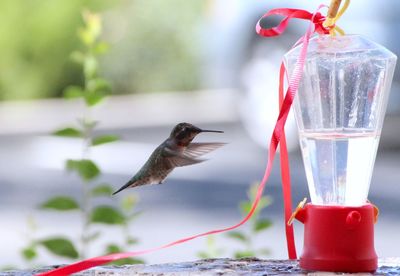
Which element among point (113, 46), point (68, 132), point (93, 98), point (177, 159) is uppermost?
point (113, 46)

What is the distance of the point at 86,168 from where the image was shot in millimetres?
3033

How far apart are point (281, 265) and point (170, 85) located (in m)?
10.8

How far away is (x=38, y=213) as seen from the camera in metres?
7.11

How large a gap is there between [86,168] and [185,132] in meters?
0.99

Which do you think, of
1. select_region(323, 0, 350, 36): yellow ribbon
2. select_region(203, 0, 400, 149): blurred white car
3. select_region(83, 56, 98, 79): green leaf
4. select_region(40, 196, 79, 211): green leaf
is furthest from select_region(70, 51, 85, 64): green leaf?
select_region(203, 0, 400, 149): blurred white car

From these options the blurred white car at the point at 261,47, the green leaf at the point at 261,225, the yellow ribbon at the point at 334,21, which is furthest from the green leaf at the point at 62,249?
the blurred white car at the point at 261,47

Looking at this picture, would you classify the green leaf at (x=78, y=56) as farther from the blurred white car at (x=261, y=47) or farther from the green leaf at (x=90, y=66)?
the blurred white car at (x=261, y=47)

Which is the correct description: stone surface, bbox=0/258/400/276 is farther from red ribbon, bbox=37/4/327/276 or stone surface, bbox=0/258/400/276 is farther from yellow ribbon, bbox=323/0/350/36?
yellow ribbon, bbox=323/0/350/36

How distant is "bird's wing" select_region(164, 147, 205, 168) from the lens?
2078 mm

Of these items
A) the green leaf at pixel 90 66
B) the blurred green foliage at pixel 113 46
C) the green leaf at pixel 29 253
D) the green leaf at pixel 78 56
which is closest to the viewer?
the green leaf at pixel 78 56

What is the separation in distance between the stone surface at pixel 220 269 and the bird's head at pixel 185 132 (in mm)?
264

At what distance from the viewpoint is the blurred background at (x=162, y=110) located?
664cm

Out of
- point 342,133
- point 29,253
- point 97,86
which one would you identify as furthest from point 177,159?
point 29,253

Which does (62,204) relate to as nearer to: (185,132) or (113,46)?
(185,132)
